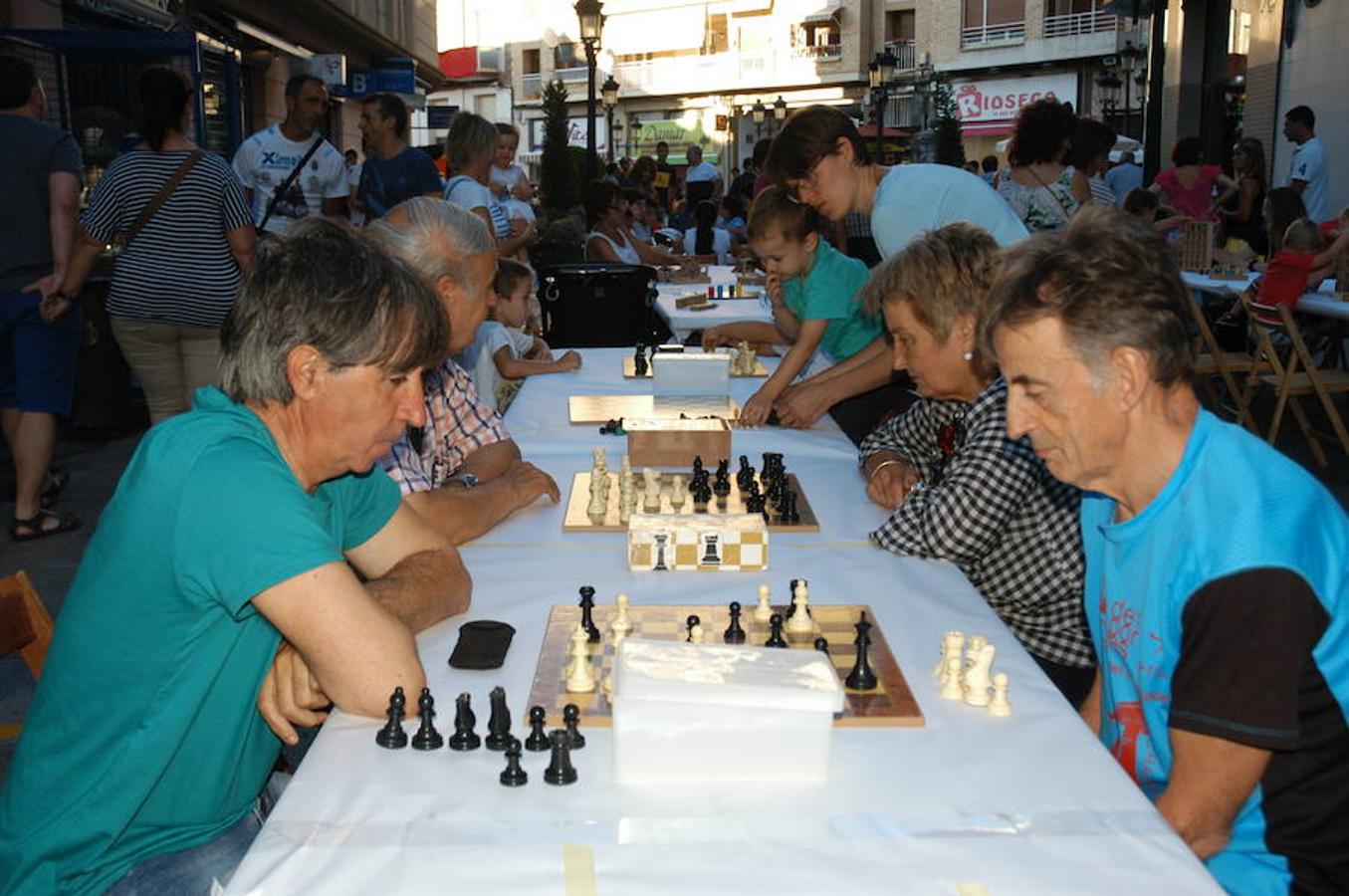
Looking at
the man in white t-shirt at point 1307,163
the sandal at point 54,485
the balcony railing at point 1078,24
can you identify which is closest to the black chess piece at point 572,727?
the sandal at point 54,485

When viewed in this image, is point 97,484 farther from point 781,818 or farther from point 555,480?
point 781,818

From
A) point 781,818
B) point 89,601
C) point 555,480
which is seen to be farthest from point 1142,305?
point 555,480

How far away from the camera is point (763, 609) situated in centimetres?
187

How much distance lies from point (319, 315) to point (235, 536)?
295 mm

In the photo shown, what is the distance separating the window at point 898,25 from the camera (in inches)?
1382

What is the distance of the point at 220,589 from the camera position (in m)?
1.46

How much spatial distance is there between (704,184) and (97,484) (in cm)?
968

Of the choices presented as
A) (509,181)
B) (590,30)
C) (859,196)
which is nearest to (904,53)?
(590,30)

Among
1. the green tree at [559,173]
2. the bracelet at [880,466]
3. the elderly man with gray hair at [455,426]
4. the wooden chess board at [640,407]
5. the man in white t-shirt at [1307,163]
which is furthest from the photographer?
the green tree at [559,173]

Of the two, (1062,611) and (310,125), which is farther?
(310,125)

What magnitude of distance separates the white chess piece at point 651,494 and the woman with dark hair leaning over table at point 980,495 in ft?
1.49

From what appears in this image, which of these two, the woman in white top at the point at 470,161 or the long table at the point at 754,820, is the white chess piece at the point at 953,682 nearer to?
the long table at the point at 754,820

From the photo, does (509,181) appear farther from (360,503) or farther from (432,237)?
(360,503)

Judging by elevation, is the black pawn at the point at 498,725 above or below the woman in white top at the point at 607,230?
below
